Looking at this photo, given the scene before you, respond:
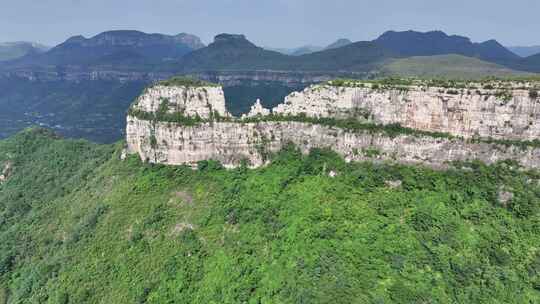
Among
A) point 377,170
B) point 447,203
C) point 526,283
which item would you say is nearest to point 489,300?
point 526,283

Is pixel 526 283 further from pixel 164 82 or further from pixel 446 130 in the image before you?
pixel 164 82

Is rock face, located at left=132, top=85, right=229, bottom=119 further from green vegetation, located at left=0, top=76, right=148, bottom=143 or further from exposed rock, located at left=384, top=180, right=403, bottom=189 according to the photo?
green vegetation, located at left=0, top=76, right=148, bottom=143

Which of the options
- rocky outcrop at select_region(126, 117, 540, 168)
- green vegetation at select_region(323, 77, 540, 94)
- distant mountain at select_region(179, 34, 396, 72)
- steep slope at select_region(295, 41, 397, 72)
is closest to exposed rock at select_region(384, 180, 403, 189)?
rocky outcrop at select_region(126, 117, 540, 168)

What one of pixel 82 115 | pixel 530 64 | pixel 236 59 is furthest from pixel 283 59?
pixel 530 64

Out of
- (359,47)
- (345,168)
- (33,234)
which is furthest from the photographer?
(359,47)

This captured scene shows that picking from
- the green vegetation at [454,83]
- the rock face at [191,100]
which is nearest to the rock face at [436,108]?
the green vegetation at [454,83]

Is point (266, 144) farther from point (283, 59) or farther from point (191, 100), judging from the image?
point (283, 59)
